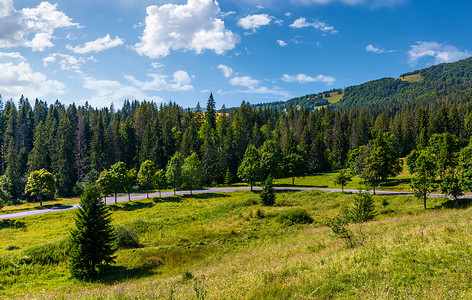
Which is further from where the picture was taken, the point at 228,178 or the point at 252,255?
the point at 228,178

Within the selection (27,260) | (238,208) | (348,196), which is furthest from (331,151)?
(27,260)

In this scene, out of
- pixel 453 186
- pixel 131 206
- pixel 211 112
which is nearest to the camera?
pixel 453 186

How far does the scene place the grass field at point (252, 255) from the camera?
8070mm

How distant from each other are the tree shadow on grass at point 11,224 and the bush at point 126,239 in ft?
73.2

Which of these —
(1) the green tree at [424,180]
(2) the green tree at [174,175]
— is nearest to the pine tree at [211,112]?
(2) the green tree at [174,175]

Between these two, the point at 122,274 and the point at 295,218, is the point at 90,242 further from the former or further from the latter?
the point at 295,218

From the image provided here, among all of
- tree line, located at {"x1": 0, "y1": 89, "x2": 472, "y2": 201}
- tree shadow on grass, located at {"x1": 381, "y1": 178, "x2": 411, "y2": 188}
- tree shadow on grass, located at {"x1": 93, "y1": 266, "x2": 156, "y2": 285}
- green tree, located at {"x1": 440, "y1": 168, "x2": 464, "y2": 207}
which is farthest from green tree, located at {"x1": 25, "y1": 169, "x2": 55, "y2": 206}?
tree shadow on grass, located at {"x1": 381, "y1": 178, "x2": 411, "y2": 188}

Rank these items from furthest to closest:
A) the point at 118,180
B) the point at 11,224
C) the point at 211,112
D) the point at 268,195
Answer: the point at 211,112 < the point at 118,180 < the point at 268,195 < the point at 11,224

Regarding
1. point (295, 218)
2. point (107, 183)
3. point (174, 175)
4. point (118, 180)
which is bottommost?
point (295, 218)

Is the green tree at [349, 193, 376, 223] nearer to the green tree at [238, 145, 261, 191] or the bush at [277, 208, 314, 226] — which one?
the bush at [277, 208, 314, 226]

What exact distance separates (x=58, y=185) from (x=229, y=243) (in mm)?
65786

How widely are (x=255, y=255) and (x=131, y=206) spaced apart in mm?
38620

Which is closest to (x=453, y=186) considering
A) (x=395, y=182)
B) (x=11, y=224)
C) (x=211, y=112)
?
(x=395, y=182)

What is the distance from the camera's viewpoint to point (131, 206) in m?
49.2
